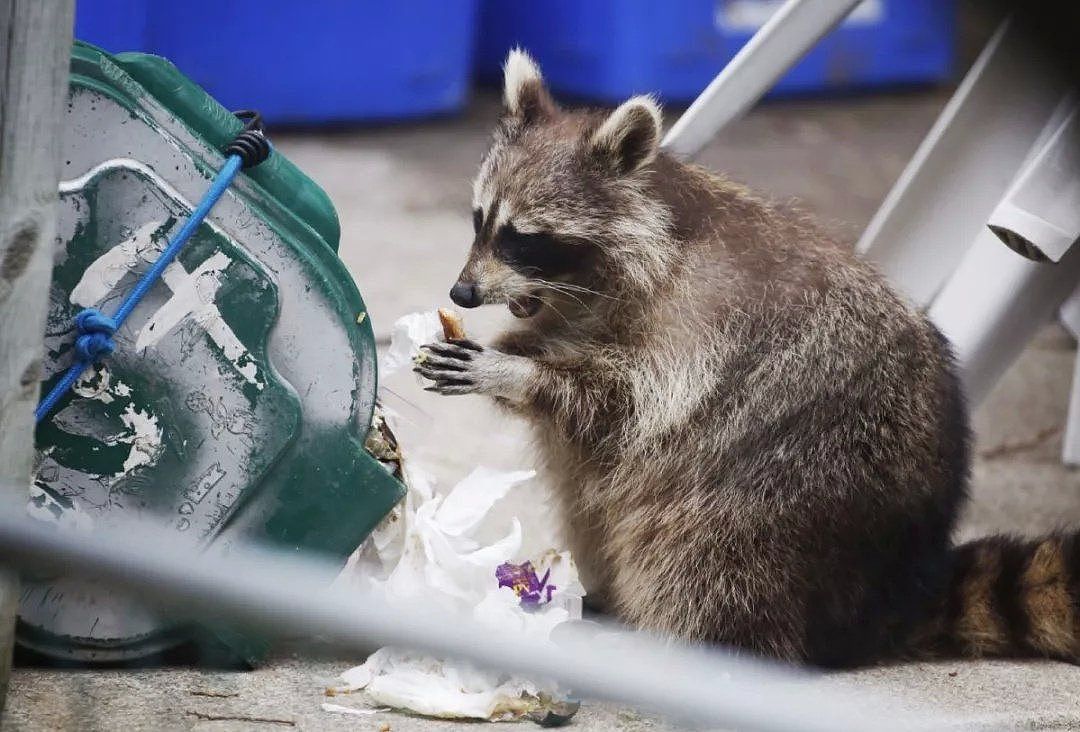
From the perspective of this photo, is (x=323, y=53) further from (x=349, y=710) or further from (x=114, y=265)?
(x=349, y=710)

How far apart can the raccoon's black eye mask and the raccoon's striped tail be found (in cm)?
96

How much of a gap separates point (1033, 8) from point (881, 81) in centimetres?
571

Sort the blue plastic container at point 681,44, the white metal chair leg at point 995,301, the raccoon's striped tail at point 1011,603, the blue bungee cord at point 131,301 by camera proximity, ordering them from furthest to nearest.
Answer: the blue plastic container at point 681,44
the white metal chair leg at point 995,301
the raccoon's striped tail at point 1011,603
the blue bungee cord at point 131,301

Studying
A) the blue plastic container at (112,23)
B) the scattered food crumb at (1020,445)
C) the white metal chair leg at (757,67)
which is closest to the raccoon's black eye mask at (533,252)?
the white metal chair leg at (757,67)

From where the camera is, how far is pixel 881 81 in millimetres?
7336

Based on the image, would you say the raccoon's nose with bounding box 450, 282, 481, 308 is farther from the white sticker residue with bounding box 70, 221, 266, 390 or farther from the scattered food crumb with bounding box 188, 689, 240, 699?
the scattered food crumb with bounding box 188, 689, 240, 699

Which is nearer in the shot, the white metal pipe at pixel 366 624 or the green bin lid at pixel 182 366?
the white metal pipe at pixel 366 624

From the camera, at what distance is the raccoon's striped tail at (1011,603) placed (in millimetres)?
2674

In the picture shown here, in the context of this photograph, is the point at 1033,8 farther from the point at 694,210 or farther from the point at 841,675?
the point at 841,675

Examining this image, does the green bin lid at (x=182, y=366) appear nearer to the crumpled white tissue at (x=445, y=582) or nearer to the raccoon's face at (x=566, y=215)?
the crumpled white tissue at (x=445, y=582)

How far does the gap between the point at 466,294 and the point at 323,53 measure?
3.69m

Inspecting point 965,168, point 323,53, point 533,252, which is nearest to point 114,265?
point 533,252

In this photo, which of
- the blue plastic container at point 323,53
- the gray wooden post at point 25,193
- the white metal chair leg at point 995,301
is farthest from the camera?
the blue plastic container at point 323,53

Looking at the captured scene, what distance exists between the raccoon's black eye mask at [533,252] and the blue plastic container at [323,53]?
326cm
